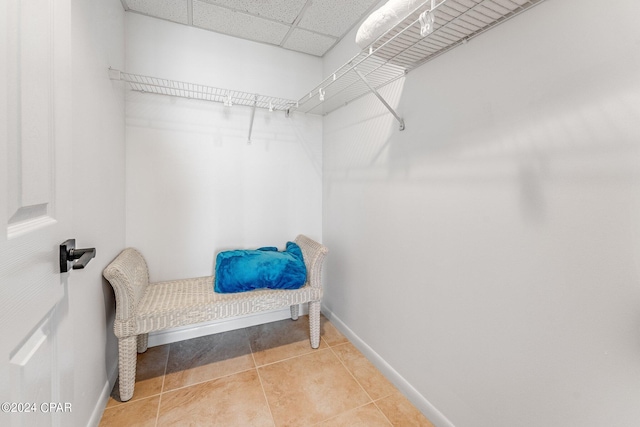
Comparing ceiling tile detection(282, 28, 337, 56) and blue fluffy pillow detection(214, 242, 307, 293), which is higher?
ceiling tile detection(282, 28, 337, 56)

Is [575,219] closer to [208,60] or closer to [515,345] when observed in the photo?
[515,345]

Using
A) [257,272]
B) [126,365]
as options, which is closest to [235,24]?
[257,272]

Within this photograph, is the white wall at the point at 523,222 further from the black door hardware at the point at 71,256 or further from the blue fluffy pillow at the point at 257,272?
the black door hardware at the point at 71,256

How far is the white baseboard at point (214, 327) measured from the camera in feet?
6.34

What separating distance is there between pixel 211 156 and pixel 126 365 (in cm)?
145

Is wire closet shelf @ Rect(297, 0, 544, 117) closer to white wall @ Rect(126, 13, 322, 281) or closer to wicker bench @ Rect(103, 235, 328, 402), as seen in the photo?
white wall @ Rect(126, 13, 322, 281)

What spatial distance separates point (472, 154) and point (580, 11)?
50 centimetres

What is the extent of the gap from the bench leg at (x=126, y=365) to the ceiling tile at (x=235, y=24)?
2.12 m

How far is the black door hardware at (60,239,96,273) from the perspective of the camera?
66cm

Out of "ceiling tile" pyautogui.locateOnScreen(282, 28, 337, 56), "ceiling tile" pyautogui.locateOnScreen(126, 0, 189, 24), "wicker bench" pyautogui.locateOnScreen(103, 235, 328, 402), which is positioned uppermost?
"ceiling tile" pyautogui.locateOnScreen(282, 28, 337, 56)

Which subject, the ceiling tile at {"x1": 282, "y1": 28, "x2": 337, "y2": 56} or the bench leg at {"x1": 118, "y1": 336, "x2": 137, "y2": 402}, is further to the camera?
the ceiling tile at {"x1": 282, "y1": 28, "x2": 337, "y2": 56}

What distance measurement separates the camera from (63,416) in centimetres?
73

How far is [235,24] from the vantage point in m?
1.90

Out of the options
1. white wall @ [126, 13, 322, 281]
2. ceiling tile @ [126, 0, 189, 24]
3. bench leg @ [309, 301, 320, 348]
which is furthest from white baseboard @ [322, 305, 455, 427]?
ceiling tile @ [126, 0, 189, 24]
